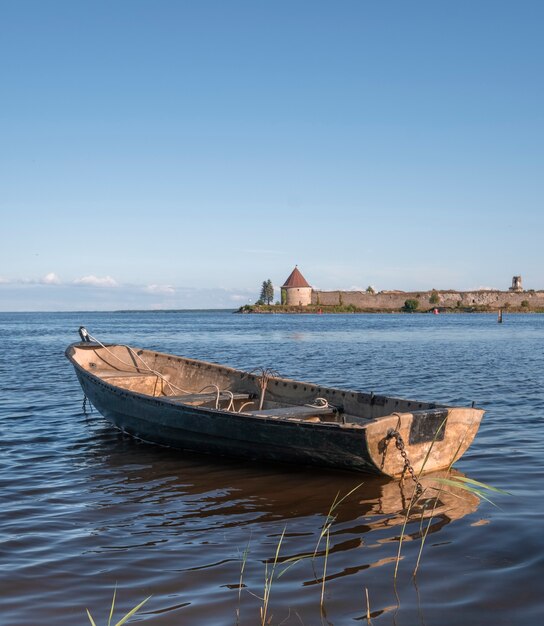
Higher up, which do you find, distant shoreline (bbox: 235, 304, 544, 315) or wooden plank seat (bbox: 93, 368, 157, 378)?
distant shoreline (bbox: 235, 304, 544, 315)

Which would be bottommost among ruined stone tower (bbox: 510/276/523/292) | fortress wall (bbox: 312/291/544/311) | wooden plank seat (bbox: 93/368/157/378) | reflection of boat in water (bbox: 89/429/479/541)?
reflection of boat in water (bbox: 89/429/479/541)

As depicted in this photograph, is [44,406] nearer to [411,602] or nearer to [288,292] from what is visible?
[411,602]

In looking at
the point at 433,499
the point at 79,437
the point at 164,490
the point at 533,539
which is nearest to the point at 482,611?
the point at 533,539

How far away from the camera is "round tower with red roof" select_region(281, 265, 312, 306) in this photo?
10319 centimetres

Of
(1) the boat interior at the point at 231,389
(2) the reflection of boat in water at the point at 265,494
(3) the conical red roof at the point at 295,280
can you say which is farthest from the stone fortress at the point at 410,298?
(2) the reflection of boat in water at the point at 265,494

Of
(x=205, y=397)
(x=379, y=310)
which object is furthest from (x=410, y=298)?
(x=205, y=397)

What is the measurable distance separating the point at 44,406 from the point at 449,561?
10.6 meters

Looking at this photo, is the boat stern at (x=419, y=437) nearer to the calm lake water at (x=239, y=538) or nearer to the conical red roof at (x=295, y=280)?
the calm lake water at (x=239, y=538)

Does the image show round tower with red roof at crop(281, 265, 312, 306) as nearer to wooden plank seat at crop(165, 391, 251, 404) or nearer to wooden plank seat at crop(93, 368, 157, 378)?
wooden plank seat at crop(93, 368, 157, 378)

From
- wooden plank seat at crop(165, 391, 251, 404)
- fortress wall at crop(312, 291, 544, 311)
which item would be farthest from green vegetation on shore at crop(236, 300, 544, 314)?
wooden plank seat at crop(165, 391, 251, 404)

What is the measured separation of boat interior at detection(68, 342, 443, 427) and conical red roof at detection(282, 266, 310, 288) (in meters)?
89.7

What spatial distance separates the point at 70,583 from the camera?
4734mm

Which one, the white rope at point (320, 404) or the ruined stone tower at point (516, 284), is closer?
the white rope at point (320, 404)

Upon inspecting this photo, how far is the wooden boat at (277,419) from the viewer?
697cm
